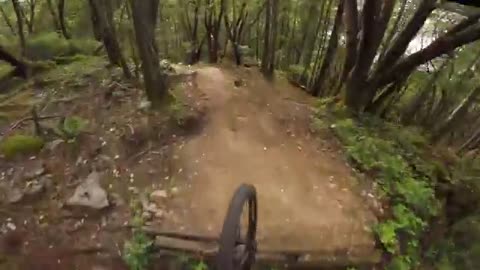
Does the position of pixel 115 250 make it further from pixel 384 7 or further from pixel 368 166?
pixel 384 7

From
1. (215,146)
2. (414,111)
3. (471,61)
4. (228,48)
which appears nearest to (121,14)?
(228,48)

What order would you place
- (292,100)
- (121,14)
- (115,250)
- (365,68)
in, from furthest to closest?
(121,14) → (292,100) → (365,68) → (115,250)

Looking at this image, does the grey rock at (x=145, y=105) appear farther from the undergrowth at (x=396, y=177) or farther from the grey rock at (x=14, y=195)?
the undergrowth at (x=396, y=177)

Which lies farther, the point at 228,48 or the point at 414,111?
the point at 228,48

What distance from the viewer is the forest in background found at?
232 inches

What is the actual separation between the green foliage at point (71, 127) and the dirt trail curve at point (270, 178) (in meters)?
1.06

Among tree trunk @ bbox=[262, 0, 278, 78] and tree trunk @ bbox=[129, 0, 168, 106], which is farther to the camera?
tree trunk @ bbox=[262, 0, 278, 78]

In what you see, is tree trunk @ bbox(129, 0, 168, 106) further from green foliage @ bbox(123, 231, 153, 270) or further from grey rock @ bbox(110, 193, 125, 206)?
green foliage @ bbox(123, 231, 153, 270)

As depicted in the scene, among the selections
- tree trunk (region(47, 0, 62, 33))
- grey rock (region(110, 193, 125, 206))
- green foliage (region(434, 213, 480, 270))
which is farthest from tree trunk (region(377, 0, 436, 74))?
tree trunk (region(47, 0, 62, 33))

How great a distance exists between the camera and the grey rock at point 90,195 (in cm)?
519

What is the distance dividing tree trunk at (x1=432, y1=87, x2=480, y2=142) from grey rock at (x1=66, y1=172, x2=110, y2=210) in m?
4.87

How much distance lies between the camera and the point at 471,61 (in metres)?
8.84

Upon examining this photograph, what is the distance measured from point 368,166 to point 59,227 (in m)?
3.28

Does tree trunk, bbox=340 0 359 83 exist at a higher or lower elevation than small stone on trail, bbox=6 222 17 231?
higher
